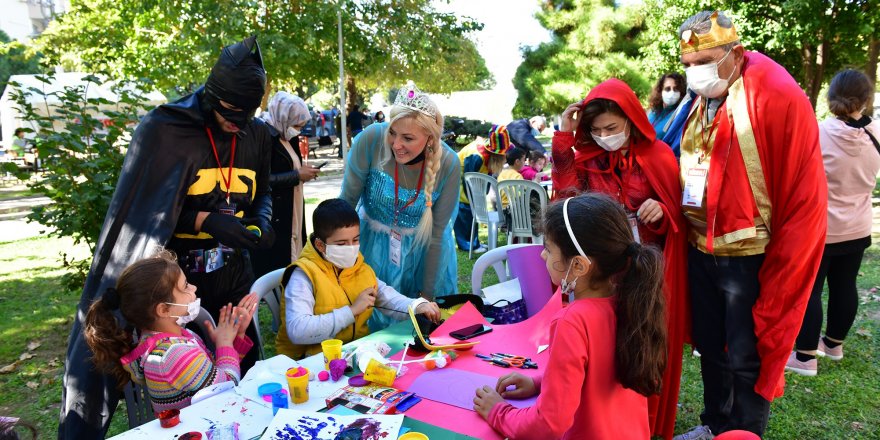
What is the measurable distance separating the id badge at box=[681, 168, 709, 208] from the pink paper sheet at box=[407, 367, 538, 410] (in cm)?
117

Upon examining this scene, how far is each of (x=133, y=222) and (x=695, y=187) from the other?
2.33m

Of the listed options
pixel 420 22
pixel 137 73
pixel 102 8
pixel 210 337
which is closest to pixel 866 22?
pixel 420 22

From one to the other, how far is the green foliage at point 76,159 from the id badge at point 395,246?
2.40 metres

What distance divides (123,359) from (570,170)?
81.4 inches

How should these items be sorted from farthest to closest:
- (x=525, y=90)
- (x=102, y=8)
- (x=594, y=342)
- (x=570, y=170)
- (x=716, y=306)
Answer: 1. (x=525, y=90)
2. (x=102, y=8)
3. (x=570, y=170)
4. (x=716, y=306)
5. (x=594, y=342)

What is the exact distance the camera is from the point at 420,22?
10477mm

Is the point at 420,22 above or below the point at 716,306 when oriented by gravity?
above

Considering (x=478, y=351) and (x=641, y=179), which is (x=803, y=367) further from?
(x=478, y=351)

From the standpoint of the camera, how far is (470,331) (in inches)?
90.4

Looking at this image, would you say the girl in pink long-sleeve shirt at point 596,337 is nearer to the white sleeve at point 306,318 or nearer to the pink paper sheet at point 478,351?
the pink paper sheet at point 478,351

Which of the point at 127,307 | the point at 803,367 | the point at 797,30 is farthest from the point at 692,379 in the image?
the point at 797,30

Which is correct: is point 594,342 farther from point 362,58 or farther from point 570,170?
point 362,58

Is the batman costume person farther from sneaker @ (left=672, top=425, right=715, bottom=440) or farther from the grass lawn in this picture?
sneaker @ (left=672, top=425, right=715, bottom=440)

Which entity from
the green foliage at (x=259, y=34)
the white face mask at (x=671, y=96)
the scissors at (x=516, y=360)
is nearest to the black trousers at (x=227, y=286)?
the scissors at (x=516, y=360)
